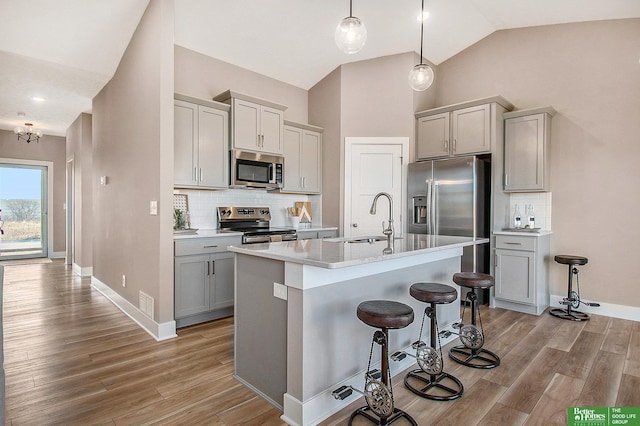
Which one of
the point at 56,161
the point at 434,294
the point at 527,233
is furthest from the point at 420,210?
the point at 56,161

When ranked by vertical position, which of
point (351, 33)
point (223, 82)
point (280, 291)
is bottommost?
point (280, 291)

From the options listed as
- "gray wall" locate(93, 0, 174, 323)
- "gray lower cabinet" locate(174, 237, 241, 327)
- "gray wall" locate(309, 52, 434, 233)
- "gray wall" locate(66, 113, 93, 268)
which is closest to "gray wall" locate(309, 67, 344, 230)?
"gray wall" locate(309, 52, 434, 233)

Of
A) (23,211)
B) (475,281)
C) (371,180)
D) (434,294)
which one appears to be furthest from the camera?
(23,211)

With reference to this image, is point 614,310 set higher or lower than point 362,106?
lower

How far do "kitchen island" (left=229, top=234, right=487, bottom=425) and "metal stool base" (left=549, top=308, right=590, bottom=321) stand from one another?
7.51 feet

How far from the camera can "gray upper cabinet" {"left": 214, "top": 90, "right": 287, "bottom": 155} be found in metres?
4.17

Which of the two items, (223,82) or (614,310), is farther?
(223,82)

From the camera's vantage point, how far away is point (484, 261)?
4398mm

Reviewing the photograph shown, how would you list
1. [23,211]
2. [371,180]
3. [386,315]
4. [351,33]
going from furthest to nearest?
[23,211], [371,180], [351,33], [386,315]

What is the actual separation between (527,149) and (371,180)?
1915mm

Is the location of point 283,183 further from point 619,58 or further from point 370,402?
point 619,58

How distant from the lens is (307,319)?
1.95m

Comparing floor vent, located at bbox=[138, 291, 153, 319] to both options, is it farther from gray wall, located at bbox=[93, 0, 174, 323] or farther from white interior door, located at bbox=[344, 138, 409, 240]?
white interior door, located at bbox=[344, 138, 409, 240]

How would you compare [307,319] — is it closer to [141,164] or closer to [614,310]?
[141,164]
